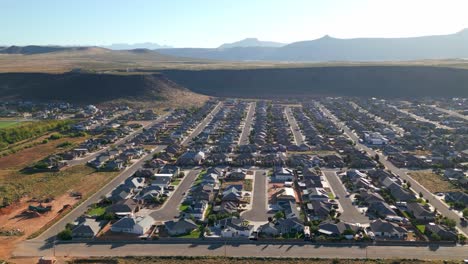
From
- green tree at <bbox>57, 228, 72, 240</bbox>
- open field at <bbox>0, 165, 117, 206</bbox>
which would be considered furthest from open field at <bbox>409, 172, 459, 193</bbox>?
open field at <bbox>0, 165, 117, 206</bbox>

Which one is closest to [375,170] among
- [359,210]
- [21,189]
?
[359,210]

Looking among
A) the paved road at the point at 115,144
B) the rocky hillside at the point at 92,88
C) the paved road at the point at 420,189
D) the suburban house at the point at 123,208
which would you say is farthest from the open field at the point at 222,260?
the rocky hillside at the point at 92,88

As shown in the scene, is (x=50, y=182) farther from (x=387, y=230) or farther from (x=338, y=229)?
(x=387, y=230)

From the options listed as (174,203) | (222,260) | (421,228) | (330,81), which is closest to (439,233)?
(421,228)

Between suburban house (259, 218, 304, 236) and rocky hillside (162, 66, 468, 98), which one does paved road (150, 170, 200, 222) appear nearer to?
suburban house (259, 218, 304, 236)

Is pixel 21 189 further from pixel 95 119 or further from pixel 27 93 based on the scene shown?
pixel 27 93

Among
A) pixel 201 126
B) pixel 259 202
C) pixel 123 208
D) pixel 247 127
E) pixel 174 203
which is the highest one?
pixel 247 127
